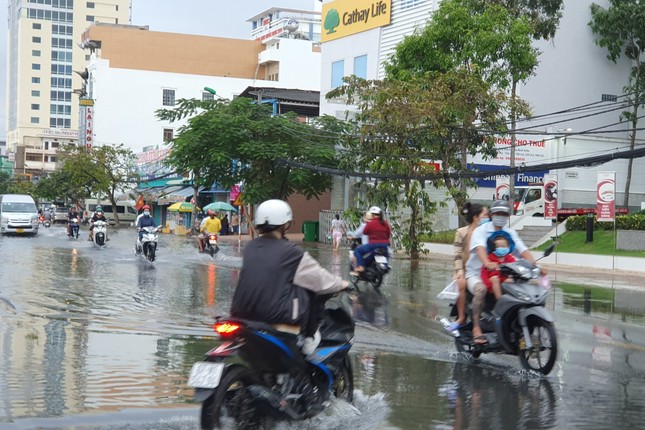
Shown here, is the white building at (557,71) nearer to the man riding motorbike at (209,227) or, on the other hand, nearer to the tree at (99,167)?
the man riding motorbike at (209,227)

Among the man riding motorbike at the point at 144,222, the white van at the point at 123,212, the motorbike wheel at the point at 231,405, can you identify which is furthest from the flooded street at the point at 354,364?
the white van at the point at 123,212

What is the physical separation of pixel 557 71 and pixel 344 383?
3832 cm

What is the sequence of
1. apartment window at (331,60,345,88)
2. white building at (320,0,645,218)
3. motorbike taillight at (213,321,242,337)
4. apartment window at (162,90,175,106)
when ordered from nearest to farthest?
motorbike taillight at (213,321,242,337)
white building at (320,0,645,218)
apartment window at (331,60,345,88)
apartment window at (162,90,175,106)

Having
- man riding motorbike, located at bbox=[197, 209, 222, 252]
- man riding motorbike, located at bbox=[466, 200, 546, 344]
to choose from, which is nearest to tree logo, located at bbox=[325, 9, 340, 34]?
man riding motorbike, located at bbox=[197, 209, 222, 252]

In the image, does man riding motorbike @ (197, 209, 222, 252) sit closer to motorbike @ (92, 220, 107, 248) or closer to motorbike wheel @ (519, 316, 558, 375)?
motorbike @ (92, 220, 107, 248)

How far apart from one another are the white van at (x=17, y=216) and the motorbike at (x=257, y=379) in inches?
1582

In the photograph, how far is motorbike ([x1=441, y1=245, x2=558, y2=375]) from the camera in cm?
850

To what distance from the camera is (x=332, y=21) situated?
172ft

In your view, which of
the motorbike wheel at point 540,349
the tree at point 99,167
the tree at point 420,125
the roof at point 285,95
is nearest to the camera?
the motorbike wheel at point 540,349

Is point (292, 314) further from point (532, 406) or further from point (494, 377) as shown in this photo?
point (494, 377)

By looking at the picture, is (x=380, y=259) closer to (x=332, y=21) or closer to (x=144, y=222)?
(x=144, y=222)

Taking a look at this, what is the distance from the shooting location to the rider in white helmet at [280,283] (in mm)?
6023

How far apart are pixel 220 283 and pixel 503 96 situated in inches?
553

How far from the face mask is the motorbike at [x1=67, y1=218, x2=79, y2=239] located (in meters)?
35.0
